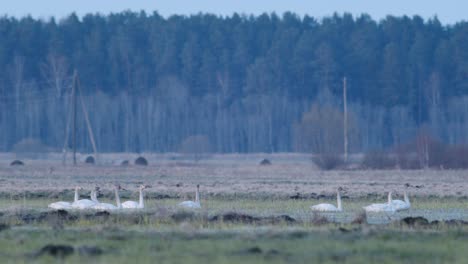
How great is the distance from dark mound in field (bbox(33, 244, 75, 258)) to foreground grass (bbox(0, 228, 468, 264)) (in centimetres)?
10

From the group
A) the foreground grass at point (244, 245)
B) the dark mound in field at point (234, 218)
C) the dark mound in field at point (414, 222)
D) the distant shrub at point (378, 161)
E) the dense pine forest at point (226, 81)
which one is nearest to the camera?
the foreground grass at point (244, 245)

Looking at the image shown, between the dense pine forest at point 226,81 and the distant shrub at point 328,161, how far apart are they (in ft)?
102

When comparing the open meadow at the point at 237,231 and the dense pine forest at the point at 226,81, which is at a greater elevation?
the dense pine forest at the point at 226,81

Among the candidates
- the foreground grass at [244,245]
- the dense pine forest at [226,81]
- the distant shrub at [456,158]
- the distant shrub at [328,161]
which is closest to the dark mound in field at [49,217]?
the foreground grass at [244,245]

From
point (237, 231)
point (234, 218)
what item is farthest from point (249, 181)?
point (237, 231)

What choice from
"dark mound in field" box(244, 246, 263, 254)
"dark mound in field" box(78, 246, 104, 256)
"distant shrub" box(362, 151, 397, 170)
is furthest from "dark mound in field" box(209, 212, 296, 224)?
"distant shrub" box(362, 151, 397, 170)

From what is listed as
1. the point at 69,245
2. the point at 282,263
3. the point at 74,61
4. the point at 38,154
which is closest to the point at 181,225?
the point at 69,245

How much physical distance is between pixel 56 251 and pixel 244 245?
2.69m

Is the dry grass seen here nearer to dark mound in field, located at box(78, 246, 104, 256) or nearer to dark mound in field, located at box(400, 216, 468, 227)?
dark mound in field, located at box(400, 216, 468, 227)

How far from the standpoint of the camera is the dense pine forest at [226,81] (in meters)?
102

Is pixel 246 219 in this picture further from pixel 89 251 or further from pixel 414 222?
pixel 89 251

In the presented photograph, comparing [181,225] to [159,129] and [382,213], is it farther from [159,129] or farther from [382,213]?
[159,129]

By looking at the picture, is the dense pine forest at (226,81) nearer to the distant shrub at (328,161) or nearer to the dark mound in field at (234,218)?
the distant shrub at (328,161)

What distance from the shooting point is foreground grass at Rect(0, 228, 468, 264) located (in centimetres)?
1480
